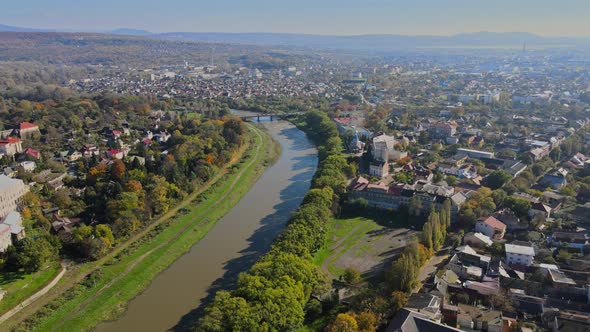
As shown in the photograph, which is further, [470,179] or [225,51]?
[225,51]


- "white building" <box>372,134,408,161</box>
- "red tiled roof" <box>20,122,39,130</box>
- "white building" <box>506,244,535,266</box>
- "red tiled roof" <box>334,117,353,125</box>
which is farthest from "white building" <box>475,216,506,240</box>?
"red tiled roof" <box>20,122,39,130</box>

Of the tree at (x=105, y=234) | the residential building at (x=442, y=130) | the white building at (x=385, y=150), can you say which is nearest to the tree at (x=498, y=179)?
the white building at (x=385, y=150)

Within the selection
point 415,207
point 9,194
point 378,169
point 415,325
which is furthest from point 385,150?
point 9,194

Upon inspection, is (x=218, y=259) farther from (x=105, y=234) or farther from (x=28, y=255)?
(x=28, y=255)

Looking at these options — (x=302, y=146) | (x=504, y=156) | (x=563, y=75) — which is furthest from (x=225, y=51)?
A: (x=504, y=156)

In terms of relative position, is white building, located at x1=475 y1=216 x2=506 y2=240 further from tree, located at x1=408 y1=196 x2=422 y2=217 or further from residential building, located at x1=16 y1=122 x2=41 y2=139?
residential building, located at x1=16 y1=122 x2=41 y2=139

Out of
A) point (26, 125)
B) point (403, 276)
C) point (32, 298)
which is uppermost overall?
point (26, 125)

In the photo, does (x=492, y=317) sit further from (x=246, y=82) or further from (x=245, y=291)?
(x=246, y=82)
